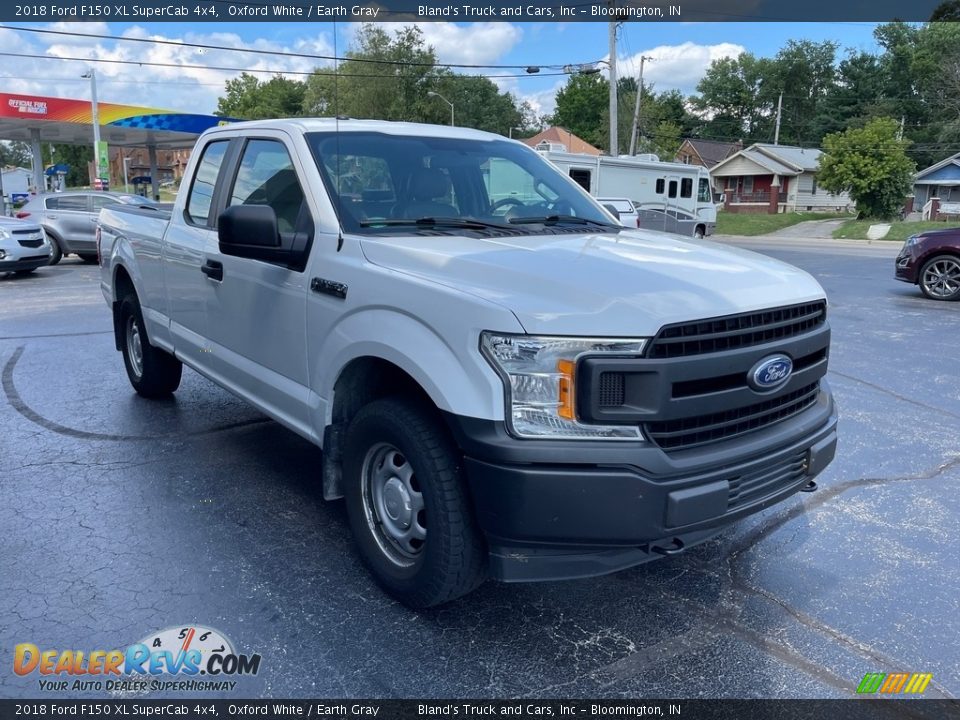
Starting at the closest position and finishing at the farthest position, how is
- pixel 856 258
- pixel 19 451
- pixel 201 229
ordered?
pixel 201 229 < pixel 19 451 < pixel 856 258

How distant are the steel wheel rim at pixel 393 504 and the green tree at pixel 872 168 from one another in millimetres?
43762

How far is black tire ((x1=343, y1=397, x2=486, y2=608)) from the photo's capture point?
2.77m

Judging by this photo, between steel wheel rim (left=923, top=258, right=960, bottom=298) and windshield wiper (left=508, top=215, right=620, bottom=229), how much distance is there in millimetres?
10179

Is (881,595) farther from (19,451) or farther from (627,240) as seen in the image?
(19,451)

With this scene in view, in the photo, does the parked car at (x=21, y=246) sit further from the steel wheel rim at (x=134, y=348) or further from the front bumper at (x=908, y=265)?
the front bumper at (x=908, y=265)

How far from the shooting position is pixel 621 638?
9.97 feet

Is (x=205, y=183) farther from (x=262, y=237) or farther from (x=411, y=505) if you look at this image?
(x=411, y=505)

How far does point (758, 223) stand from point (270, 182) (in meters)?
45.4

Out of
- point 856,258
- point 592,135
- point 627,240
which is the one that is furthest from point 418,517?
point 592,135

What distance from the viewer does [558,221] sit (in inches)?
159

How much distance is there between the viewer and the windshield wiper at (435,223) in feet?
11.7

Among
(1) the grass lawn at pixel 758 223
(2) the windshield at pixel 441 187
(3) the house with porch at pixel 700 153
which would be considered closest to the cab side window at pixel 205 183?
(2) the windshield at pixel 441 187

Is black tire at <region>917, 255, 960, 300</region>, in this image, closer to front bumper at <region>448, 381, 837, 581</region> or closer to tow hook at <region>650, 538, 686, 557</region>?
front bumper at <region>448, 381, 837, 581</region>

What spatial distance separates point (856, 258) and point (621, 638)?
22.5m
